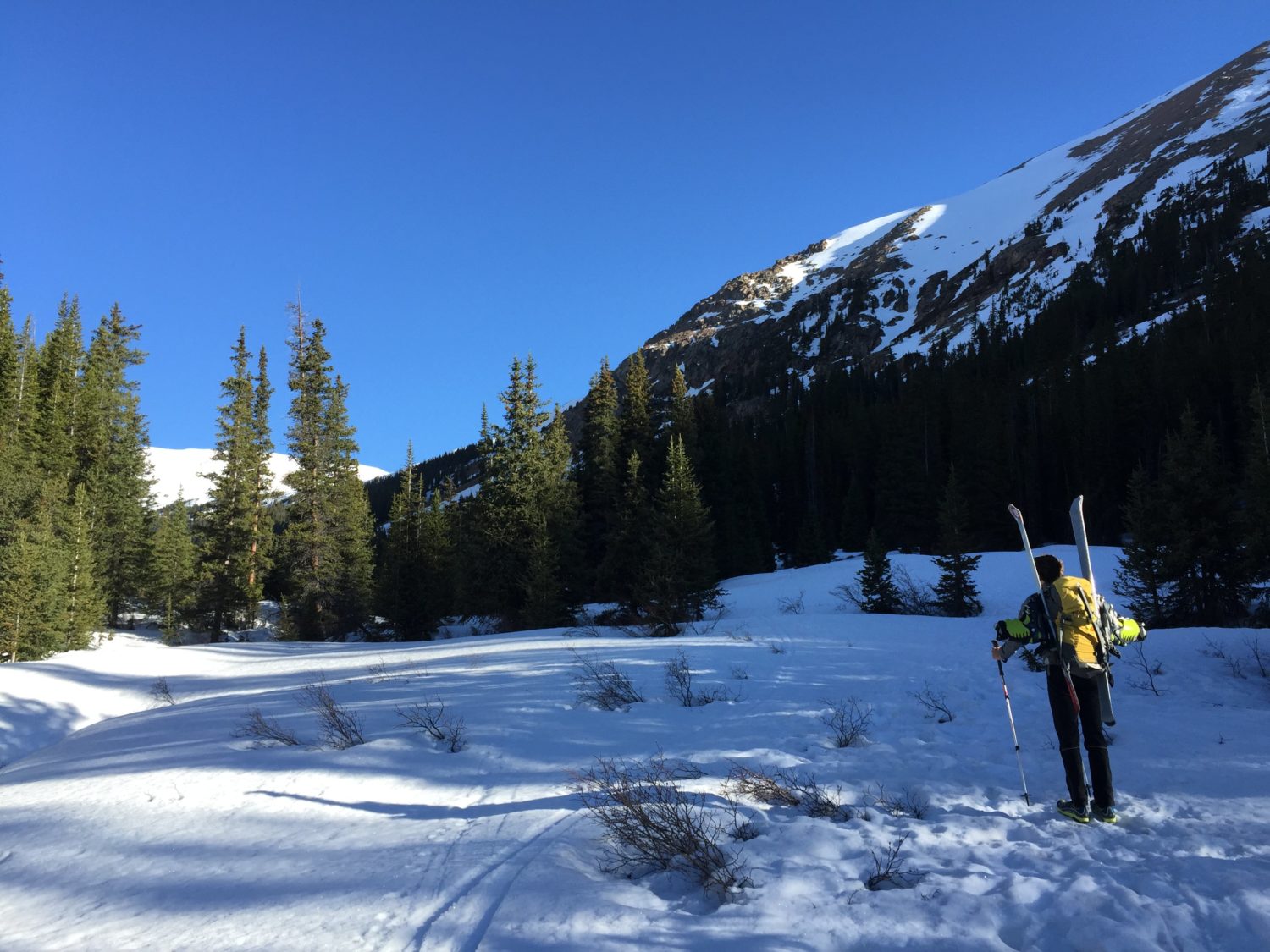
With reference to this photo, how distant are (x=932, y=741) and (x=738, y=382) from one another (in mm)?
131756

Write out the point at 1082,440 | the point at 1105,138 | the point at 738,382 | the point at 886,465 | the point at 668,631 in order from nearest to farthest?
the point at 668,631
the point at 1082,440
the point at 886,465
the point at 738,382
the point at 1105,138

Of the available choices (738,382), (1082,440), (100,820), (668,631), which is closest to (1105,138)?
(738,382)

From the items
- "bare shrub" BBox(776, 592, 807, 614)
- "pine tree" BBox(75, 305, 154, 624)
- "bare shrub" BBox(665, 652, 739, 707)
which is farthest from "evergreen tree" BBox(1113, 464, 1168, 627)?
"pine tree" BBox(75, 305, 154, 624)

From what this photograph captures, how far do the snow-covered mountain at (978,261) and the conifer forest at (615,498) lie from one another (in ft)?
187

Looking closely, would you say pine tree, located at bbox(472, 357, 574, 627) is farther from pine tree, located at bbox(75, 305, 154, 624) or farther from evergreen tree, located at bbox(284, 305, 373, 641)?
pine tree, located at bbox(75, 305, 154, 624)

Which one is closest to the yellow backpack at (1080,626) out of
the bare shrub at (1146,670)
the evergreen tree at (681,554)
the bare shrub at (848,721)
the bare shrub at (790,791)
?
the bare shrub at (790,791)

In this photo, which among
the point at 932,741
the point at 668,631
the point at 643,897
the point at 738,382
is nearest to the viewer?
the point at 643,897

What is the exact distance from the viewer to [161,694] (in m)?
13.9

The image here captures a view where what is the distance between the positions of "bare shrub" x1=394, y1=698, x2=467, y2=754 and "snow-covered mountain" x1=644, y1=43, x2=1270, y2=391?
346 feet

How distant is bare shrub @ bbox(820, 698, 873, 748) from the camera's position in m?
6.59

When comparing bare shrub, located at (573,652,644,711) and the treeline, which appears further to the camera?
the treeline

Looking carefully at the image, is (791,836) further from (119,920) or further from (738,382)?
(738,382)

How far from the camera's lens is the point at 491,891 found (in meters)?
3.88

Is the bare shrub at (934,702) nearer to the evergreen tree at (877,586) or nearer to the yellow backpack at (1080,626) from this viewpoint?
the yellow backpack at (1080,626)
